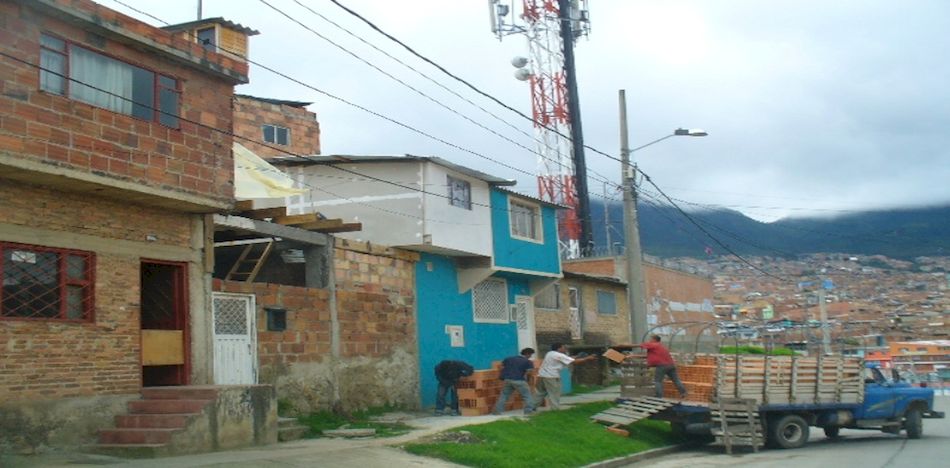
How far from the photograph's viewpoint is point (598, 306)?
35.1 meters

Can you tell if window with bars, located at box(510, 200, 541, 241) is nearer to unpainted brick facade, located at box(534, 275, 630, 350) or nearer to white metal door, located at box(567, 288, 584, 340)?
unpainted brick facade, located at box(534, 275, 630, 350)

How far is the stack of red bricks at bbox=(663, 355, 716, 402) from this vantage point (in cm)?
1847

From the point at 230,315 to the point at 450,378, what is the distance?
5606 mm

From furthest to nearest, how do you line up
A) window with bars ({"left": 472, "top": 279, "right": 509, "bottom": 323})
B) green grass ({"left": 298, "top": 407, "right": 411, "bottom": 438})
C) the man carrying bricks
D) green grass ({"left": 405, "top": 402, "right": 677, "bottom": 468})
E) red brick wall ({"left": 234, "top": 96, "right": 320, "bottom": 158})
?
red brick wall ({"left": 234, "top": 96, "right": 320, "bottom": 158}), window with bars ({"left": 472, "top": 279, "right": 509, "bottom": 323}), the man carrying bricks, green grass ({"left": 298, "top": 407, "right": 411, "bottom": 438}), green grass ({"left": 405, "top": 402, "right": 677, "bottom": 468})

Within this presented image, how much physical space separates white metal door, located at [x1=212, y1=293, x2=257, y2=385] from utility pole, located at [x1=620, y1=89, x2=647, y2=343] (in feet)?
31.3

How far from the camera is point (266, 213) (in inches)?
704

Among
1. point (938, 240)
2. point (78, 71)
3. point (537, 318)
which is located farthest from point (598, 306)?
point (938, 240)

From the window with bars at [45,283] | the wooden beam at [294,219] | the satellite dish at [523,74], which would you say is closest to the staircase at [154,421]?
the window with bars at [45,283]

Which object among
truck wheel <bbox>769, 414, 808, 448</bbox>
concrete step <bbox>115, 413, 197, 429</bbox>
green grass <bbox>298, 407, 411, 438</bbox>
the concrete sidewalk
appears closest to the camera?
the concrete sidewalk

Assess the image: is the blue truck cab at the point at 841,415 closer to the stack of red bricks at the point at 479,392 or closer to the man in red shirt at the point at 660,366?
the man in red shirt at the point at 660,366

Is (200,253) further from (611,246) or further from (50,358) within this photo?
(611,246)

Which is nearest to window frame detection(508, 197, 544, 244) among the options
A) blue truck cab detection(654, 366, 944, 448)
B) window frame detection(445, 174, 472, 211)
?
window frame detection(445, 174, 472, 211)

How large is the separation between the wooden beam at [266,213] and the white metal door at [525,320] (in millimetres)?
11098

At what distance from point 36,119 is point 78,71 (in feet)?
3.96
